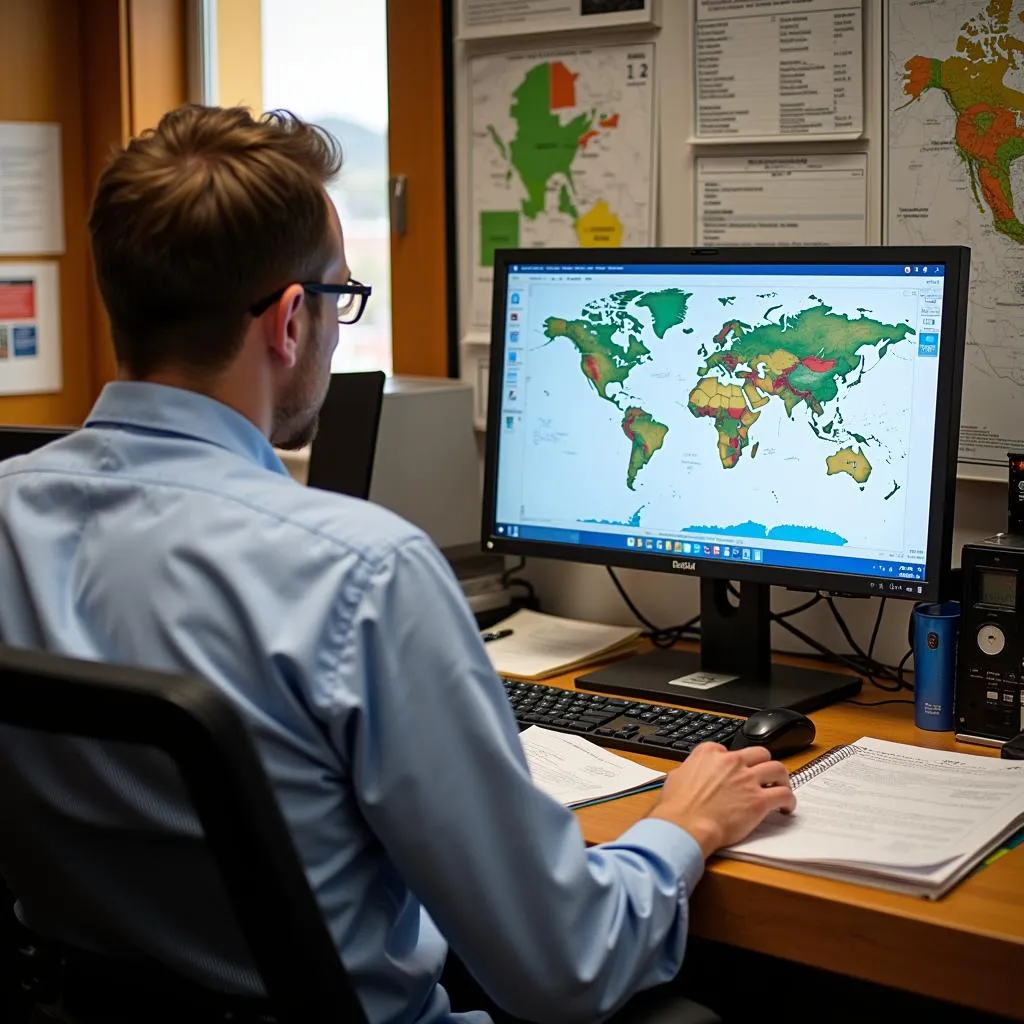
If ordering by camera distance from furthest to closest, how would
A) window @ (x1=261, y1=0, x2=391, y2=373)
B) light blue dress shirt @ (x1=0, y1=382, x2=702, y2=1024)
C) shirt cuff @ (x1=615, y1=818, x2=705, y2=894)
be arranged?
1. window @ (x1=261, y1=0, x2=391, y2=373)
2. shirt cuff @ (x1=615, y1=818, x2=705, y2=894)
3. light blue dress shirt @ (x1=0, y1=382, x2=702, y2=1024)

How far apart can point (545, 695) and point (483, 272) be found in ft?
2.67

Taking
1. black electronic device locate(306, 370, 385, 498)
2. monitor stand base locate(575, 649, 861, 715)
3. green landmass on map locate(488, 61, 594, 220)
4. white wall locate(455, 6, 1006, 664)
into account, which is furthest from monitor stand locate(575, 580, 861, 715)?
green landmass on map locate(488, 61, 594, 220)

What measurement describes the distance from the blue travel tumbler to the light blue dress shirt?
0.73 meters

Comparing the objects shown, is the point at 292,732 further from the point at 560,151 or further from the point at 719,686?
the point at 560,151

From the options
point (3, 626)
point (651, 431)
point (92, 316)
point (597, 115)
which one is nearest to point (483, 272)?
point (597, 115)

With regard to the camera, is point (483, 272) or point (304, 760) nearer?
point (304, 760)

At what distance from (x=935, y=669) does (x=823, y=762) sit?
0.76 feet

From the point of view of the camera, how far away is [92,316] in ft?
10.2

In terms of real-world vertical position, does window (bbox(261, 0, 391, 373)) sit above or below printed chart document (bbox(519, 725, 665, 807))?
above

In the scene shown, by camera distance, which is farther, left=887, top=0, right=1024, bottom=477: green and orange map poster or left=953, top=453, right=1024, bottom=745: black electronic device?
left=887, top=0, right=1024, bottom=477: green and orange map poster

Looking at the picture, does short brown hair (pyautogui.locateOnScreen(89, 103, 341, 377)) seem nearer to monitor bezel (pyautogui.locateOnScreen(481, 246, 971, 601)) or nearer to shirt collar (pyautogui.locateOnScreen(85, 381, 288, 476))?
shirt collar (pyautogui.locateOnScreen(85, 381, 288, 476))

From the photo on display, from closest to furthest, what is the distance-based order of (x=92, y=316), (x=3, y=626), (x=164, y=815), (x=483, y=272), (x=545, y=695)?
(x=164, y=815) < (x=3, y=626) < (x=545, y=695) < (x=483, y=272) < (x=92, y=316)

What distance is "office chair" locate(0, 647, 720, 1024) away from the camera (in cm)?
86

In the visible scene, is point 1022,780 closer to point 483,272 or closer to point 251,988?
point 251,988
